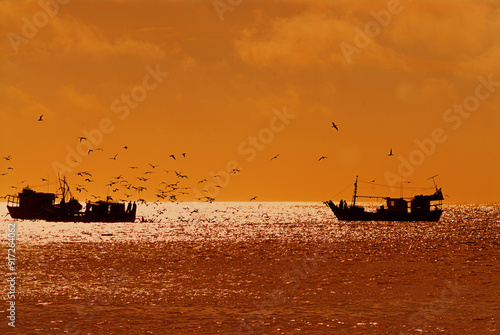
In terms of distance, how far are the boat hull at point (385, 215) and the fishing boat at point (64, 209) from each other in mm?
43377

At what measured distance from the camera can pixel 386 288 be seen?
32062mm

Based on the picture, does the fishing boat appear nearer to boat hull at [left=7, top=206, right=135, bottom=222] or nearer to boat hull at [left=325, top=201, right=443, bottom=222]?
boat hull at [left=7, top=206, right=135, bottom=222]

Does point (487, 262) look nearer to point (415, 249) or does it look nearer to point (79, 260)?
point (415, 249)

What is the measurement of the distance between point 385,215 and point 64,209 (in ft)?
197

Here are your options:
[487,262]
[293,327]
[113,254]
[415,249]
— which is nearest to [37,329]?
[293,327]

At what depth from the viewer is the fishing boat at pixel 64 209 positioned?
106m

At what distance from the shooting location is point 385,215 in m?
114

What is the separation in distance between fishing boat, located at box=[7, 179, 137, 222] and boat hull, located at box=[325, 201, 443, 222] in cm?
4338

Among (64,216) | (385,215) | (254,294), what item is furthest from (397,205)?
(254,294)

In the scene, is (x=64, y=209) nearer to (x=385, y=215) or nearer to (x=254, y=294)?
(x=385, y=215)

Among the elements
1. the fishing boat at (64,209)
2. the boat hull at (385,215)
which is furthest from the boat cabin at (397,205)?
the fishing boat at (64,209)

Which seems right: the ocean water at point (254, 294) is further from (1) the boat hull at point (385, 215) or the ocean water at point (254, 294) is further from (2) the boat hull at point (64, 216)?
(1) the boat hull at point (385, 215)

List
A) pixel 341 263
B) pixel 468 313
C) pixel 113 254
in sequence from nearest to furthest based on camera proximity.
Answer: pixel 468 313, pixel 341 263, pixel 113 254

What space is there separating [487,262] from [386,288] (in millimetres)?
18965
